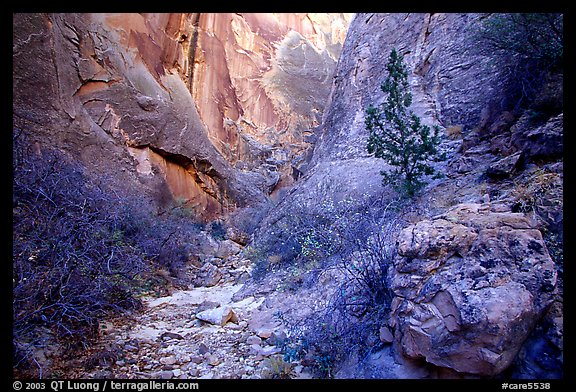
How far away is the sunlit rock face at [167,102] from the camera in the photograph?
852cm

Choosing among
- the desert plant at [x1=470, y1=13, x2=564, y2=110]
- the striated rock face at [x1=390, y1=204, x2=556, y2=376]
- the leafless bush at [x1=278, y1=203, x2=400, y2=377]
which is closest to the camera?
the striated rock face at [x1=390, y1=204, x2=556, y2=376]

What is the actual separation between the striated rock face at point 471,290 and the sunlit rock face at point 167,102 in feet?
32.7

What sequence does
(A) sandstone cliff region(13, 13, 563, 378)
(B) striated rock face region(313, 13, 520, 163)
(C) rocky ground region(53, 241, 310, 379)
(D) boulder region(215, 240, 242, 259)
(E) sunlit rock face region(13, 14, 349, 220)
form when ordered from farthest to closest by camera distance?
(D) boulder region(215, 240, 242, 259) → (E) sunlit rock face region(13, 14, 349, 220) → (B) striated rock face region(313, 13, 520, 163) → (C) rocky ground region(53, 241, 310, 379) → (A) sandstone cliff region(13, 13, 563, 378)

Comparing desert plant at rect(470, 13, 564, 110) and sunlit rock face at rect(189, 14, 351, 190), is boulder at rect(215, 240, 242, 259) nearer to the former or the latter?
sunlit rock face at rect(189, 14, 351, 190)

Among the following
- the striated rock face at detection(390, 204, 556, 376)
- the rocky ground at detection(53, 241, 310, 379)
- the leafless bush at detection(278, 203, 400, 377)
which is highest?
the striated rock face at detection(390, 204, 556, 376)

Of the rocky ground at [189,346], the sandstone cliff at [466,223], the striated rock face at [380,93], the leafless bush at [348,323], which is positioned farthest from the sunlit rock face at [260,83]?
the leafless bush at [348,323]

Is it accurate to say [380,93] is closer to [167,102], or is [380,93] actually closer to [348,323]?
[167,102]

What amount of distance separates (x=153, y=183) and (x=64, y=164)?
337 centimetres

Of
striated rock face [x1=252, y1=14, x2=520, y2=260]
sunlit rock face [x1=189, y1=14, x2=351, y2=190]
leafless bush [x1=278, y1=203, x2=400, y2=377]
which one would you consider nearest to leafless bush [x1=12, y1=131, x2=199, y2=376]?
leafless bush [x1=278, y1=203, x2=400, y2=377]

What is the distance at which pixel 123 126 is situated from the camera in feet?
33.9

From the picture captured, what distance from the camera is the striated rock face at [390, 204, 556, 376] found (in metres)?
1.77

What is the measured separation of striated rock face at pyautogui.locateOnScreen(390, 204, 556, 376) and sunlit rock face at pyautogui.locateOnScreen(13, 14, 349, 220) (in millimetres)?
9963
